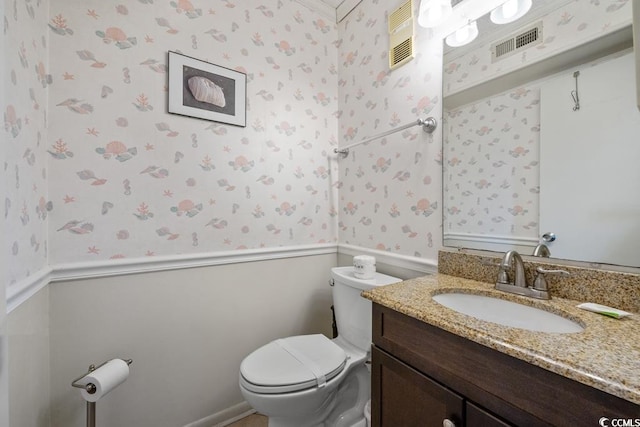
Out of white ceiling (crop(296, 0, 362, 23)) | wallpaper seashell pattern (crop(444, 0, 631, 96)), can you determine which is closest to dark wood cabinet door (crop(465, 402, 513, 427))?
wallpaper seashell pattern (crop(444, 0, 631, 96))

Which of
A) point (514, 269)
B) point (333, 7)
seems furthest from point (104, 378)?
point (333, 7)

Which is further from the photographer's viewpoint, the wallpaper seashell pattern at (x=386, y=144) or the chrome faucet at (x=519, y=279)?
the wallpaper seashell pattern at (x=386, y=144)

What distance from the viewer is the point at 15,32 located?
82 centimetres

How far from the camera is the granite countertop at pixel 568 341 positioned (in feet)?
1.55

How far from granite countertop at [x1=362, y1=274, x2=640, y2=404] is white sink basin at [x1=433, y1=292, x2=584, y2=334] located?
0.02m

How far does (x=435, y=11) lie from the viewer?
1176 millimetres

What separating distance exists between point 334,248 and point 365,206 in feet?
1.29

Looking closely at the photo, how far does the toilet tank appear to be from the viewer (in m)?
1.28

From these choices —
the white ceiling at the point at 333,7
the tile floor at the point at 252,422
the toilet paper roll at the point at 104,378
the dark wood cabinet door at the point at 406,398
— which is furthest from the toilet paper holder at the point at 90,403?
the white ceiling at the point at 333,7

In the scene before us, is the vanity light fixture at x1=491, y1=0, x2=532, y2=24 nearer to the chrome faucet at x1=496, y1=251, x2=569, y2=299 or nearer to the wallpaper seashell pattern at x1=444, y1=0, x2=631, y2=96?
the wallpaper seashell pattern at x1=444, y1=0, x2=631, y2=96

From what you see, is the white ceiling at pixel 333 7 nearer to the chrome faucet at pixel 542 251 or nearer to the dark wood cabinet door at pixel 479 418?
the chrome faucet at pixel 542 251

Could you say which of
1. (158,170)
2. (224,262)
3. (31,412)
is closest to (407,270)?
(224,262)

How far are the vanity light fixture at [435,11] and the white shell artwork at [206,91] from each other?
1.05 m

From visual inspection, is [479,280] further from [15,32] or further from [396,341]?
[15,32]
